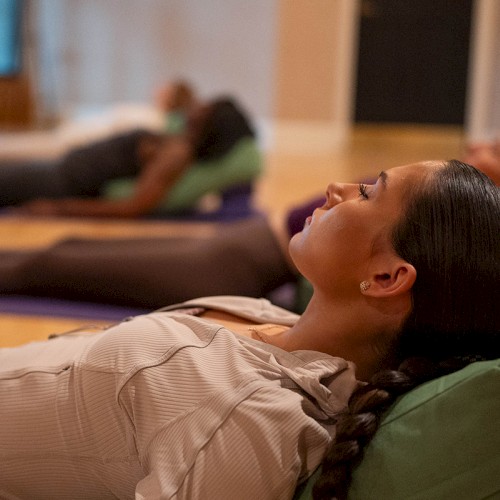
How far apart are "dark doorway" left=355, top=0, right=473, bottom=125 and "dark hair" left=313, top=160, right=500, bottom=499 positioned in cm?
659

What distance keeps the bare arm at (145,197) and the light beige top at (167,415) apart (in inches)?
91.0

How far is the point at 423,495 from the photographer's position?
89 centimetres

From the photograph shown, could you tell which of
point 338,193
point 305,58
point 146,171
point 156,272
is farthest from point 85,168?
point 305,58

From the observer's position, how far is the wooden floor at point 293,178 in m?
1.85

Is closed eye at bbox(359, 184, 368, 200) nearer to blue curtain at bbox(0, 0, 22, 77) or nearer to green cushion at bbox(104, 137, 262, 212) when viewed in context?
green cushion at bbox(104, 137, 262, 212)

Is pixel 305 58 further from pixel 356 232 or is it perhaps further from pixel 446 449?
pixel 446 449

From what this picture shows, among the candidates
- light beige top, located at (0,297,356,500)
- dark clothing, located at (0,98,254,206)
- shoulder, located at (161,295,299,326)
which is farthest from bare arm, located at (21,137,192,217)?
light beige top, located at (0,297,356,500)

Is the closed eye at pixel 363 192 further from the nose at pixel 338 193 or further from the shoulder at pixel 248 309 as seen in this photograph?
the shoulder at pixel 248 309

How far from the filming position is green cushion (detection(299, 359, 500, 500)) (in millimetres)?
872

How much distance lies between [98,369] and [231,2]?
6217mm

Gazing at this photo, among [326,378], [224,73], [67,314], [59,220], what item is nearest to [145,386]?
[326,378]

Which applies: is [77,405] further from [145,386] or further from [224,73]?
[224,73]

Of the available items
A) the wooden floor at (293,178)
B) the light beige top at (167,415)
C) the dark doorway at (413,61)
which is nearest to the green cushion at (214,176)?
the wooden floor at (293,178)

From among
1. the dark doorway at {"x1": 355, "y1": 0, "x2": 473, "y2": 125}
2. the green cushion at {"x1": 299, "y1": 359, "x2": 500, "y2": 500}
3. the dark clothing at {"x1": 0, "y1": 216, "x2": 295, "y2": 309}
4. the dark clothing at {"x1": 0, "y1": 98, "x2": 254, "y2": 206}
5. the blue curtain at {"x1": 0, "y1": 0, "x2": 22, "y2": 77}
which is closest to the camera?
the green cushion at {"x1": 299, "y1": 359, "x2": 500, "y2": 500}
